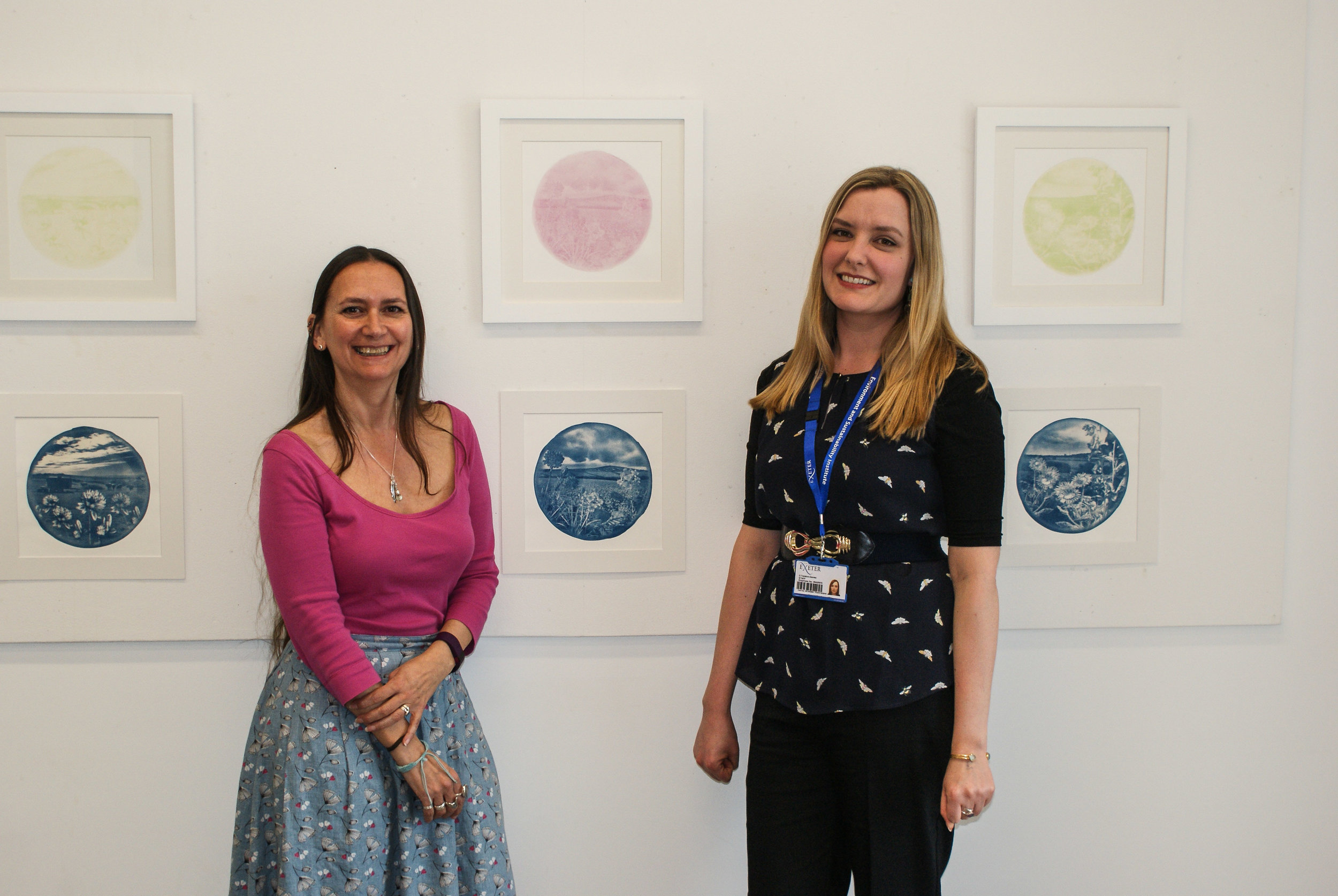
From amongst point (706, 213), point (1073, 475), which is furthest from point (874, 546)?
point (706, 213)

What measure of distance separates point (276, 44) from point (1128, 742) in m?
2.40

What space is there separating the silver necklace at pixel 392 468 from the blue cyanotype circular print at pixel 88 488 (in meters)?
0.58

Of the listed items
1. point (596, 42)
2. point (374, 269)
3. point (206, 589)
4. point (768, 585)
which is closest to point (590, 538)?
point (768, 585)

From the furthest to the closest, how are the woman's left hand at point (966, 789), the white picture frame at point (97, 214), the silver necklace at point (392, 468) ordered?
the white picture frame at point (97, 214) → the silver necklace at point (392, 468) → the woman's left hand at point (966, 789)

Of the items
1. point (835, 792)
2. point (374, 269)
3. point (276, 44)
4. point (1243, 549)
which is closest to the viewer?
point (835, 792)

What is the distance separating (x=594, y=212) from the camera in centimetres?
179

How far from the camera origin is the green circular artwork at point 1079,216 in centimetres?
183

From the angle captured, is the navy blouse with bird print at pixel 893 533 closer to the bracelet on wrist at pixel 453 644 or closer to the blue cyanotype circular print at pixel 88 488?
the bracelet on wrist at pixel 453 644

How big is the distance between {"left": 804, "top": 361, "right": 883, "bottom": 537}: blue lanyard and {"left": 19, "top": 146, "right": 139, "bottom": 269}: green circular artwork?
1.46 meters

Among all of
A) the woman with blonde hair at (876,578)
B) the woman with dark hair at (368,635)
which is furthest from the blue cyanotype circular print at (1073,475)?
the woman with dark hair at (368,635)

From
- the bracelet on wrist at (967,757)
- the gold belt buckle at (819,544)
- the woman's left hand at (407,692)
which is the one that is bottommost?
the bracelet on wrist at (967,757)

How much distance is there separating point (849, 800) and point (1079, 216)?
51.9 inches

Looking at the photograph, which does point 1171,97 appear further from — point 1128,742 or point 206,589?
point 206,589

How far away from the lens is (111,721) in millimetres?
1820
